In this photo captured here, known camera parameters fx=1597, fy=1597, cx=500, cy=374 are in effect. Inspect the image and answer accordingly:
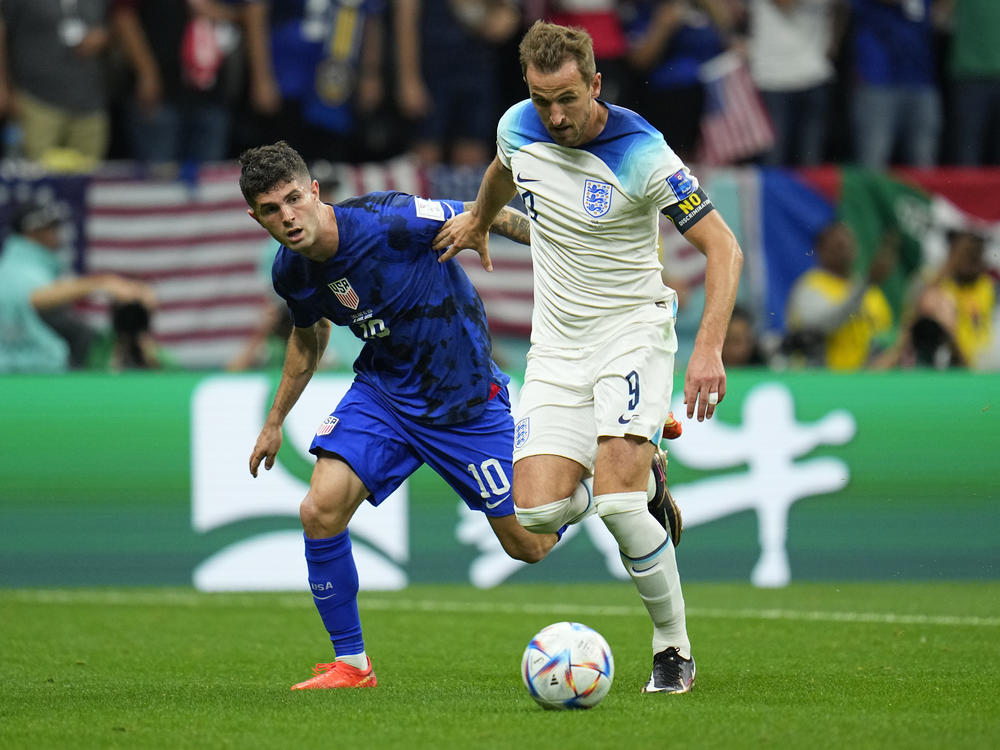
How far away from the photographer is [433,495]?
1067 cm

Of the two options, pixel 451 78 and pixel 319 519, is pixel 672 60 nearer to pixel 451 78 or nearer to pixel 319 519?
pixel 451 78

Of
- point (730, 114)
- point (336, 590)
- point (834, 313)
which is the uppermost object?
point (730, 114)

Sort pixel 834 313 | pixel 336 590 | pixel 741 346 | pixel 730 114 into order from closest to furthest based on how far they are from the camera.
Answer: pixel 336 590 < pixel 741 346 < pixel 834 313 < pixel 730 114

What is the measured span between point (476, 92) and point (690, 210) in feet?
24.9

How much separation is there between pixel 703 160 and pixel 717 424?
3.80 metres

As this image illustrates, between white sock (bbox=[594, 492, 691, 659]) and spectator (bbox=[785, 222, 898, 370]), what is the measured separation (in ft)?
20.5

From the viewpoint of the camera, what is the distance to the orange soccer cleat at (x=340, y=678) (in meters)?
6.71

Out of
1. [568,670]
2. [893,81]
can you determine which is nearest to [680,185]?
[568,670]

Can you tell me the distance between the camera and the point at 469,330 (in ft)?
23.1

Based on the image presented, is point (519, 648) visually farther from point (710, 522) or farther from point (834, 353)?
point (834, 353)

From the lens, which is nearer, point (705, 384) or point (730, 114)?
point (705, 384)

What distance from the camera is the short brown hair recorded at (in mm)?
5957

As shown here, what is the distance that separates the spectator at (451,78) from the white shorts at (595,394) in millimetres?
6984

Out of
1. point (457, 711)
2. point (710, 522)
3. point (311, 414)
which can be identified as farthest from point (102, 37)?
point (457, 711)
